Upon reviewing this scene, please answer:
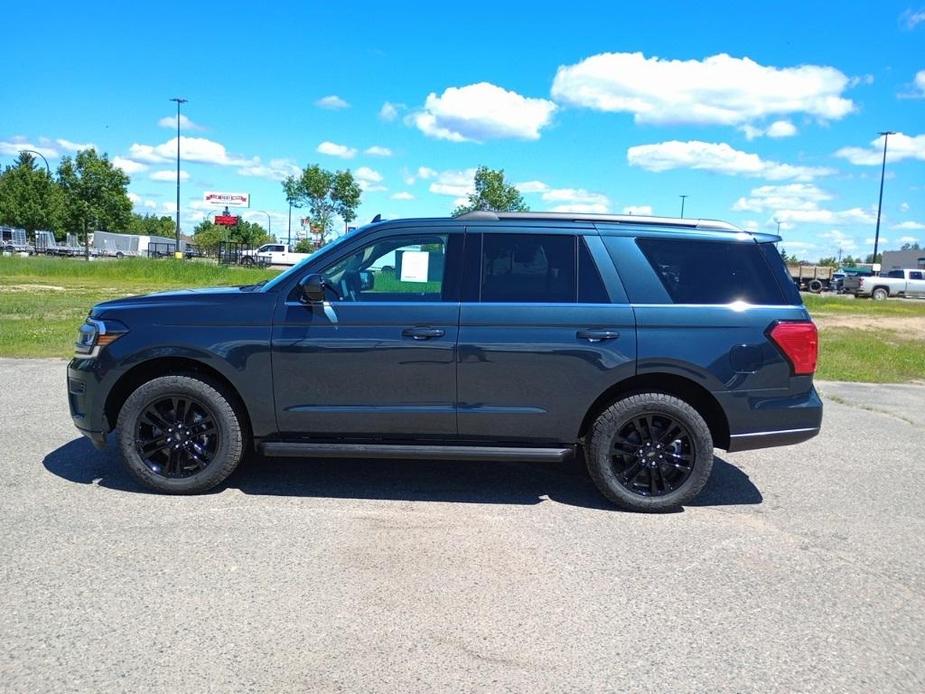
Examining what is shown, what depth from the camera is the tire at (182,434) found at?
4.70m

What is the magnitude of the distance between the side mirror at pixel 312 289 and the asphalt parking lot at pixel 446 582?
1.34 metres

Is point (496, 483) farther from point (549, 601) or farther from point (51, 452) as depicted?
point (51, 452)

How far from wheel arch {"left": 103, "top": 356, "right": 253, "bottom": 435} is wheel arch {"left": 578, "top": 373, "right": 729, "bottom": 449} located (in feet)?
7.59

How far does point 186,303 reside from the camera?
4742mm

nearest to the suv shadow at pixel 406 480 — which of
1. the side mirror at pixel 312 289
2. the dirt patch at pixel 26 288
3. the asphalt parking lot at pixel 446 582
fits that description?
the asphalt parking lot at pixel 446 582

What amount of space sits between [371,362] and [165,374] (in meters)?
1.45

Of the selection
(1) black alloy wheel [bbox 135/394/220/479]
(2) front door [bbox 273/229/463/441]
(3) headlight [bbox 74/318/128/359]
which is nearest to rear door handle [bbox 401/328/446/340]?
(2) front door [bbox 273/229/463/441]

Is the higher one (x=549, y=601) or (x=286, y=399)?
(x=286, y=399)

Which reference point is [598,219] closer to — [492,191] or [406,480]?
[406,480]

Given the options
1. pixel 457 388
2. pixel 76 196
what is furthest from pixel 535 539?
pixel 76 196

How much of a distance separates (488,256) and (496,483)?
1709 millimetres

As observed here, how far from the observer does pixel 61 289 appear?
82.0 feet

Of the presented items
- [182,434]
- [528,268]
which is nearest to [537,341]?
[528,268]

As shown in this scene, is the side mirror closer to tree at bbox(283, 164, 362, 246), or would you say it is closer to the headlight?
the headlight
